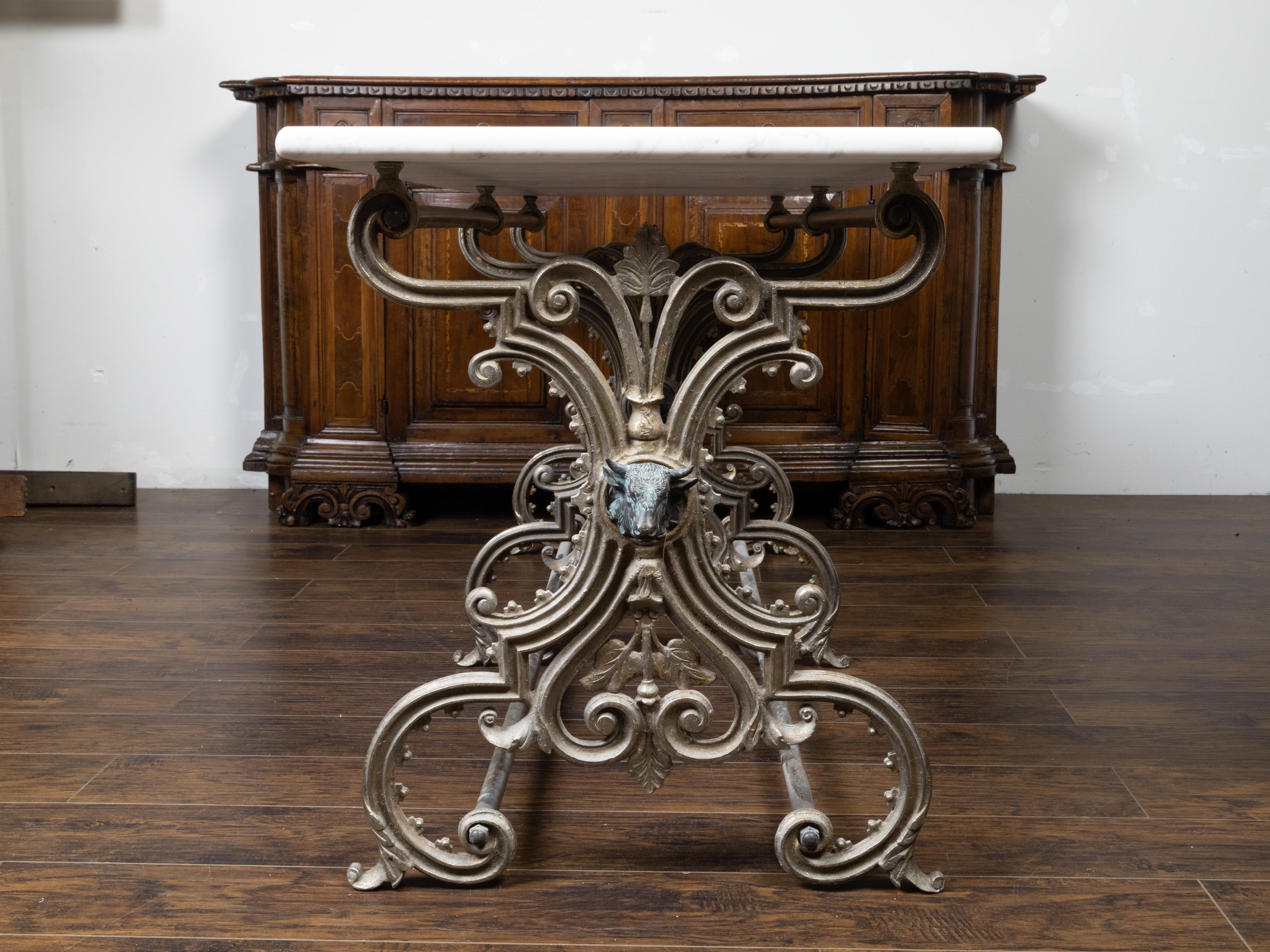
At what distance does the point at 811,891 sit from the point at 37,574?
6.17 ft

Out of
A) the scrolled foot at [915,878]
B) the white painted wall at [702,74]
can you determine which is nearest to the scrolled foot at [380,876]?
the scrolled foot at [915,878]

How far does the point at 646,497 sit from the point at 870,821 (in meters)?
0.39

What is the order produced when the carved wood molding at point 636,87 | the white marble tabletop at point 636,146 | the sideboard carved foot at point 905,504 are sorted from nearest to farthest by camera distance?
the white marble tabletop at point 636,146 → the carved wood molding at point 636,87 → the sideboard carved foot at point 905,504

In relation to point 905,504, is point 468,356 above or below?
above

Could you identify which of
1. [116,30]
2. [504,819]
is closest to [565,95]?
[116,30]

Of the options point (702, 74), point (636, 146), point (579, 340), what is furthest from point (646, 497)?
point (702, 74)

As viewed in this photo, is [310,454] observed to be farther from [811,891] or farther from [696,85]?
[811,891]

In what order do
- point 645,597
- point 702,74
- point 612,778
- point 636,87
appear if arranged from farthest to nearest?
point 702,74 → point 636,87 → point 612,778 → point 645,597

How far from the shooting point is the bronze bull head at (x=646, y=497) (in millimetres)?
1125

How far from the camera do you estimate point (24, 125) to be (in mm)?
3307

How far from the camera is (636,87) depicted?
9.28 ft

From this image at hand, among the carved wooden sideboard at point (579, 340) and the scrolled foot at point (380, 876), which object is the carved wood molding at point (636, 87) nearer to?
the carved wooden sideboard at point (579, 340)

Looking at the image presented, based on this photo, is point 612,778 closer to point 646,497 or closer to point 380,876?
point 380,876

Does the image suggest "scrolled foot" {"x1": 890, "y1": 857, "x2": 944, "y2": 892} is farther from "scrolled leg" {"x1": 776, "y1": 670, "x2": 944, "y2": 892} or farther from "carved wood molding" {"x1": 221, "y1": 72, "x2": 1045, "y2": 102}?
"carved wood molding" {"x1": 221, "y1": 72, "x2": 1045, "y2": 102}
